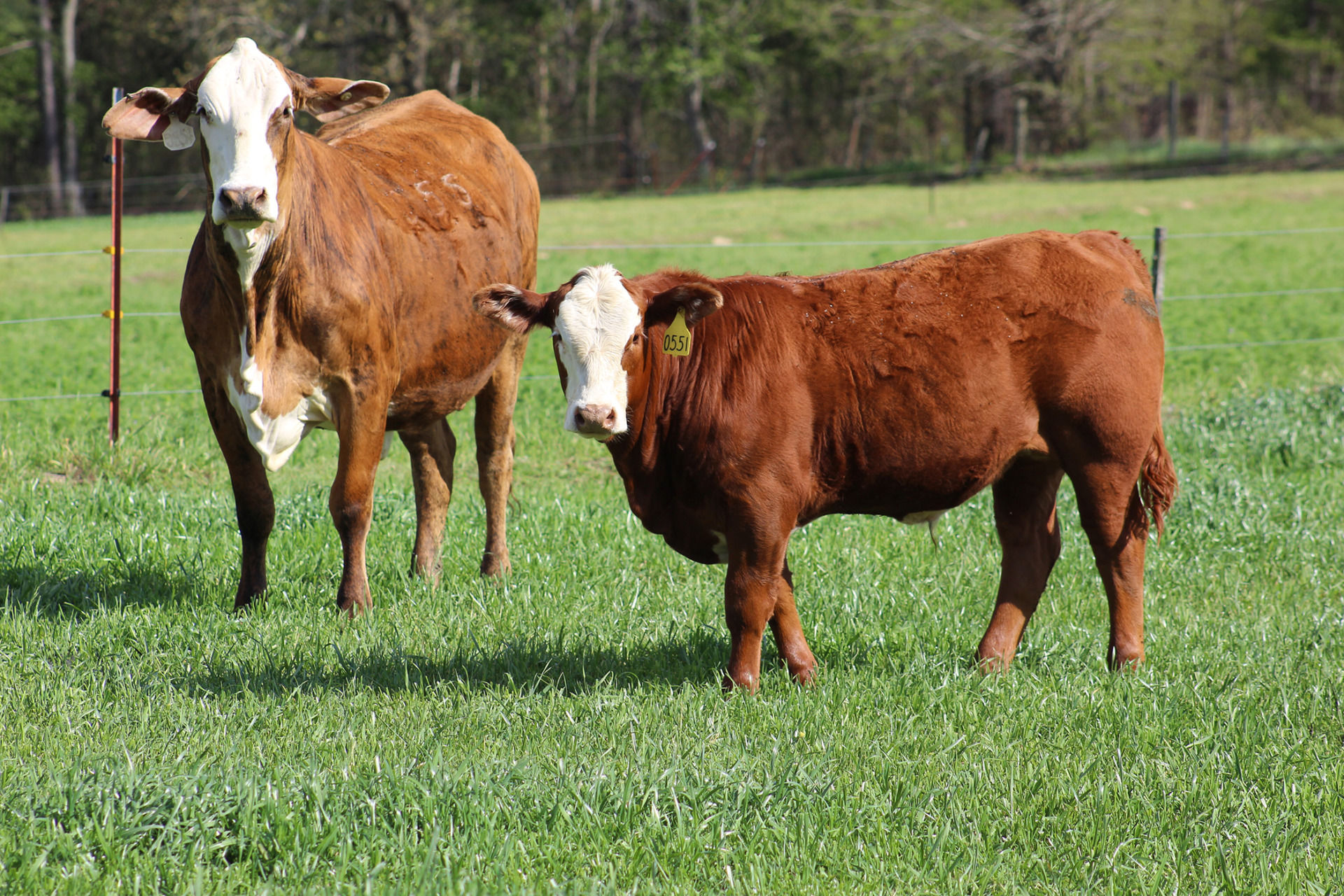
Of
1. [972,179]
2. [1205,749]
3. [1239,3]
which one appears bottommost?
[1205,749]

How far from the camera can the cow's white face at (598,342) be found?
12.4 ft

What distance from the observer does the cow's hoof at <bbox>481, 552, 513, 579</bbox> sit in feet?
19.7

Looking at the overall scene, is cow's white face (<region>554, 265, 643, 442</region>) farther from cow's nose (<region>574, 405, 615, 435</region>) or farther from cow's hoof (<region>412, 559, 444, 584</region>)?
cow's hoof (<region>412, 559, 444, 584</region>)

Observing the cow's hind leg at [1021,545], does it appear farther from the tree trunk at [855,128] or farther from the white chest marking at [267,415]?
the tree trunk at [855,128]

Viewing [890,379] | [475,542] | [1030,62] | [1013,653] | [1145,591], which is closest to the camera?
[890,379]

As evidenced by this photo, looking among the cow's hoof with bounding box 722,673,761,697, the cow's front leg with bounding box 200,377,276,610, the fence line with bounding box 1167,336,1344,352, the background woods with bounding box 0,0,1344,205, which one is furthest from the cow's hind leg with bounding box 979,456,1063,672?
the background woods with bounding box 0,0,1344,205

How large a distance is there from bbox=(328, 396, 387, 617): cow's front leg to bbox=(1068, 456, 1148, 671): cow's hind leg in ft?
9.13

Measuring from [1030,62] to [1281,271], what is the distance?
25.8 metres

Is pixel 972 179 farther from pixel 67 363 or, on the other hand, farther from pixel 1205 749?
pixel 1205 749

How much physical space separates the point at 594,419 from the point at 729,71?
152 ft

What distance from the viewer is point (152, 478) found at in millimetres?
7566

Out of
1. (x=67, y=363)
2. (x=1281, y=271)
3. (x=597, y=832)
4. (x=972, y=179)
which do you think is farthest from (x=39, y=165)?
(x=597, y=832)

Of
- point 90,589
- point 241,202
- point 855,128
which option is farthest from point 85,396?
point 855,128

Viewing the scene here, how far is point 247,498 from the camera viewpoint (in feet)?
17.2
